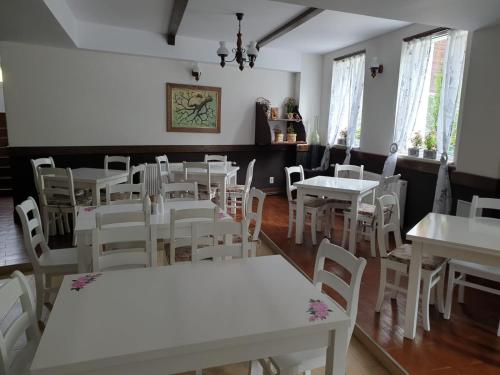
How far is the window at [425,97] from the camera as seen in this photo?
4.08 meters

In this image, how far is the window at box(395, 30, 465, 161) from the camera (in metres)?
4.08

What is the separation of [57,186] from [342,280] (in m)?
3.59

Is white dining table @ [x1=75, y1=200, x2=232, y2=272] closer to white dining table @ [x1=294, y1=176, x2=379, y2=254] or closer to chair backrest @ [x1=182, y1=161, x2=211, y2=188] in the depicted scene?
white dining table @ [x1=294, y1=176, x2=379, y2=254]

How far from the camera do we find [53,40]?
184 inches

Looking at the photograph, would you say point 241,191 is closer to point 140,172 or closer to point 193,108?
point 140,172

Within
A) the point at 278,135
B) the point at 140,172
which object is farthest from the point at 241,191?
the point at 278,135

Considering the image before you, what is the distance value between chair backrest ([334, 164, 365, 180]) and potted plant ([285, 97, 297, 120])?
5.29 feet

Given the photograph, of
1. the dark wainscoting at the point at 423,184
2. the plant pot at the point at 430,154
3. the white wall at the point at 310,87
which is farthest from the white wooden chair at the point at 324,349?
the white wall at the point at 310,87

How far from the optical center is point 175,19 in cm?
450

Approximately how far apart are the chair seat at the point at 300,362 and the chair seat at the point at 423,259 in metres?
1.22

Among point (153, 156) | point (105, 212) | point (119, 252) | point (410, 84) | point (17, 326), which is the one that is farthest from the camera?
point (153, 156)

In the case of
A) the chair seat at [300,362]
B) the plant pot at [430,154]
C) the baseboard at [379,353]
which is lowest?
the baseboard at [379,353]

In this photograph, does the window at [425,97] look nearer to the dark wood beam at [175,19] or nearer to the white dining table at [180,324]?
the dark wood beam at [175,19]

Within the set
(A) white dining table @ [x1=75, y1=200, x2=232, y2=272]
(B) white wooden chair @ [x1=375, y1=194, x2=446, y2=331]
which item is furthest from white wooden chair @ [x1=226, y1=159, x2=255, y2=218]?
(B) white wooden chair @ [x1=375, y1=194, x2=446, y2=331]
